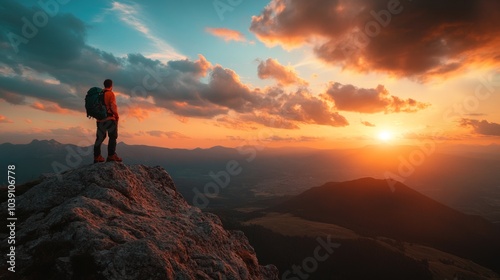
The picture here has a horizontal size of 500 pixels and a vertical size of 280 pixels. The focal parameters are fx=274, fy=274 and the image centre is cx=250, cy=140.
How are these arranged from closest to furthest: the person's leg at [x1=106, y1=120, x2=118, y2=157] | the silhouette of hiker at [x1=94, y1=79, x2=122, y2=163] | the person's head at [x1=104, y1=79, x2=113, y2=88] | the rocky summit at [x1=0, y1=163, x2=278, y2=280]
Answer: the rocky summit at [x1=0, y1=163, x2=278, y2=280] < the silhouette of hiker at [x1=94, y1=79, x2=122, y2=163] < the person's head at [x1=104, y1=79, x2=113, y2=88] < the person's leg at [x1=106, y1=120, x2=118, y2=157]

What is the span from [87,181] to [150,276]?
31.1 feet

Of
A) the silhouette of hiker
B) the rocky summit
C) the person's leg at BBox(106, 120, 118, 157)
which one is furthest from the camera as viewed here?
the person's leg at BBox(106, 120, 118, 157)

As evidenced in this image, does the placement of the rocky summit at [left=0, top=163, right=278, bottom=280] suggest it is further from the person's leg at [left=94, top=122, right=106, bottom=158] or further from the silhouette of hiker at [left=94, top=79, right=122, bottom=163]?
the silhouette of hiker at [left=94, top=79, right=122, bottom=163]

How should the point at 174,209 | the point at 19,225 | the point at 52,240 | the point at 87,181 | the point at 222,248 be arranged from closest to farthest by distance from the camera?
the point at 52,240 → the point at 19,225 → the point at 87,181 → the point at 222,248 → the point at 174,209

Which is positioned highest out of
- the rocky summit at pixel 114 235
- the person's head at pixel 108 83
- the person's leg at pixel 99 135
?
the person's head at pixel 108 83

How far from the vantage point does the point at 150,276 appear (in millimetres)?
11680

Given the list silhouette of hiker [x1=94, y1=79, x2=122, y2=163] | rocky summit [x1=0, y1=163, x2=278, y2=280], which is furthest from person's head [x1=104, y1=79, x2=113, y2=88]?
rocky summit [x1=0, y1=163, x2=278, y2=280]

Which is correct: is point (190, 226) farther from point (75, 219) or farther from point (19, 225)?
point (19, 225)

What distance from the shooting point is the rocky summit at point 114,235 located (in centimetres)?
1138

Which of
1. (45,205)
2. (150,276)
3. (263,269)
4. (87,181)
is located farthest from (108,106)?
(263,269)

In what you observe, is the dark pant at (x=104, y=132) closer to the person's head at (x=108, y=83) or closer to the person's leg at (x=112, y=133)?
the person's leg at (x=112, y=133)

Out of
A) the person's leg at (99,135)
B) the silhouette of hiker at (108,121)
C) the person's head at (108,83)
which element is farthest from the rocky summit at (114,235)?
the person's head at (108,83)

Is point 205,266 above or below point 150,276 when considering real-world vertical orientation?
below

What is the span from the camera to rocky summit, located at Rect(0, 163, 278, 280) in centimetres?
1138
